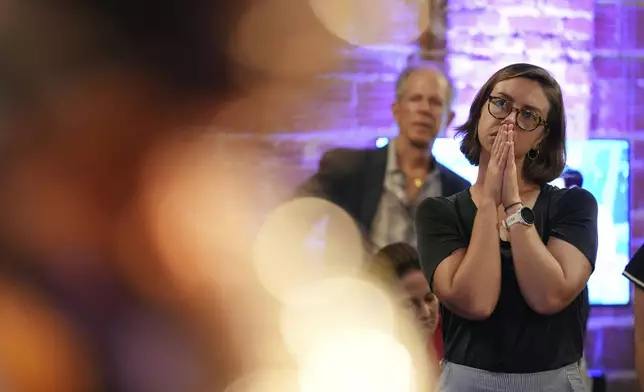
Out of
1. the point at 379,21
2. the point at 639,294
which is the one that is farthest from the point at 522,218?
the point at 379,21

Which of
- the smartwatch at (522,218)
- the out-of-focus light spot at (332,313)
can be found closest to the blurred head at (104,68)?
the out-of-focus light spot at (332,313)

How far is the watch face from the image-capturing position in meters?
0.94

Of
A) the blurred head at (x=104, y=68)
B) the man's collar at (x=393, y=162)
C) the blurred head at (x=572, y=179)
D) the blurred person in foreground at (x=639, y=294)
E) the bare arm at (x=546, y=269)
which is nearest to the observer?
the bare arm at (x=546, y=269)

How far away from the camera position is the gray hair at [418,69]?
6.73ft

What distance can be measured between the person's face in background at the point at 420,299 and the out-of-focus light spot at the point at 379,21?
0.74 metres

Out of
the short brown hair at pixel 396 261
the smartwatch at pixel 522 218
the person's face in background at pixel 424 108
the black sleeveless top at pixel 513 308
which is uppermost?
the person's face in background at pixel 424 108

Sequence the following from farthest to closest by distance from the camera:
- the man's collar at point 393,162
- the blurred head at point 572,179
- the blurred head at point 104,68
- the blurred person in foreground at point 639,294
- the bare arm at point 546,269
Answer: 1. the blurred head at point 104,68
2. the man's collar at point 393,162
3. the blurred head at point 572,179
4. the blurred person in foreground at point 639,294
5. the bare arm at point 546,269

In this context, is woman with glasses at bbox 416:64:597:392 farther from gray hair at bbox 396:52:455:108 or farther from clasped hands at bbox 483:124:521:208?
gray hair at bbox 396:52:455:108

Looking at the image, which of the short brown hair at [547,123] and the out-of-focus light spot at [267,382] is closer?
the short brown hair at [547,123]

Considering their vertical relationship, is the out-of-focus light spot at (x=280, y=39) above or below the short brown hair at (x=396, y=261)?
above

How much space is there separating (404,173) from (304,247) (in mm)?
386

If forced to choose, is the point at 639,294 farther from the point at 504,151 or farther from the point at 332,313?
the point at 332,313

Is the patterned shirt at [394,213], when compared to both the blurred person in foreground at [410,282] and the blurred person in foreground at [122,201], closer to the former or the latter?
the blurred person in foreground at [410,282]

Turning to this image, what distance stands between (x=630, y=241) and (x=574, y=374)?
1.30 metres
